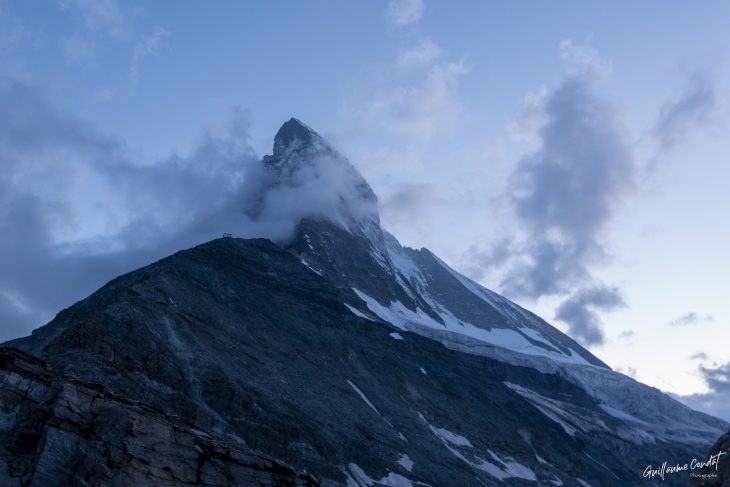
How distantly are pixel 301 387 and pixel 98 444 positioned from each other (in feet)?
178

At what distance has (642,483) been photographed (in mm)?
127750

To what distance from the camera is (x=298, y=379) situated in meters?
84.8

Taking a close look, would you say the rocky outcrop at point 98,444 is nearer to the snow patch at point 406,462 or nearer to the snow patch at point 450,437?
the snow patch at point 406,462

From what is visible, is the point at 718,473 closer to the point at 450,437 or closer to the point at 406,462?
the point at 406,462

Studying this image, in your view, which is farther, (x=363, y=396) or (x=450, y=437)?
(x=450, y=437)

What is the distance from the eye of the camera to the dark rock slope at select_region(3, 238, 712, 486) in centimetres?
6350

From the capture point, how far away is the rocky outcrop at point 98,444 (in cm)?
2855

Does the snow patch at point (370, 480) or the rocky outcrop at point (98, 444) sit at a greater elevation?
the snow patch at point (370, 480)

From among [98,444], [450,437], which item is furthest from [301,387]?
[98,444]

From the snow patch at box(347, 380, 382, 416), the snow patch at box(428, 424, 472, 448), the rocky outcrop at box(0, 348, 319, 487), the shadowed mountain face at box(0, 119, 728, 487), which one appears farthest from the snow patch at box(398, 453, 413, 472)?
the rocky outcrop at box(0, 348, 319, 487)

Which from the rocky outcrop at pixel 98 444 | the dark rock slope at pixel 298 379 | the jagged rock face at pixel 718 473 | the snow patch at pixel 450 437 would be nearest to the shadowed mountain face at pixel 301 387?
the rocky outcrop at pixel 98 444

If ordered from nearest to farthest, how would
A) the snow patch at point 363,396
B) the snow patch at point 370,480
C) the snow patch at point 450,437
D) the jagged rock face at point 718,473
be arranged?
the jagged rock face at point 718,473 → the snow patch at point 370,480 → the snow patch at point 363,396 → the snow patch at point 450,437

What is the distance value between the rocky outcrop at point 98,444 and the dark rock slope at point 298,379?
0.21 meters

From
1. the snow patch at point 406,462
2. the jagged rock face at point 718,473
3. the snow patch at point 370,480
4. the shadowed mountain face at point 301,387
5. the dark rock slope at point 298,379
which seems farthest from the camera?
the snow patch at point 406,462
